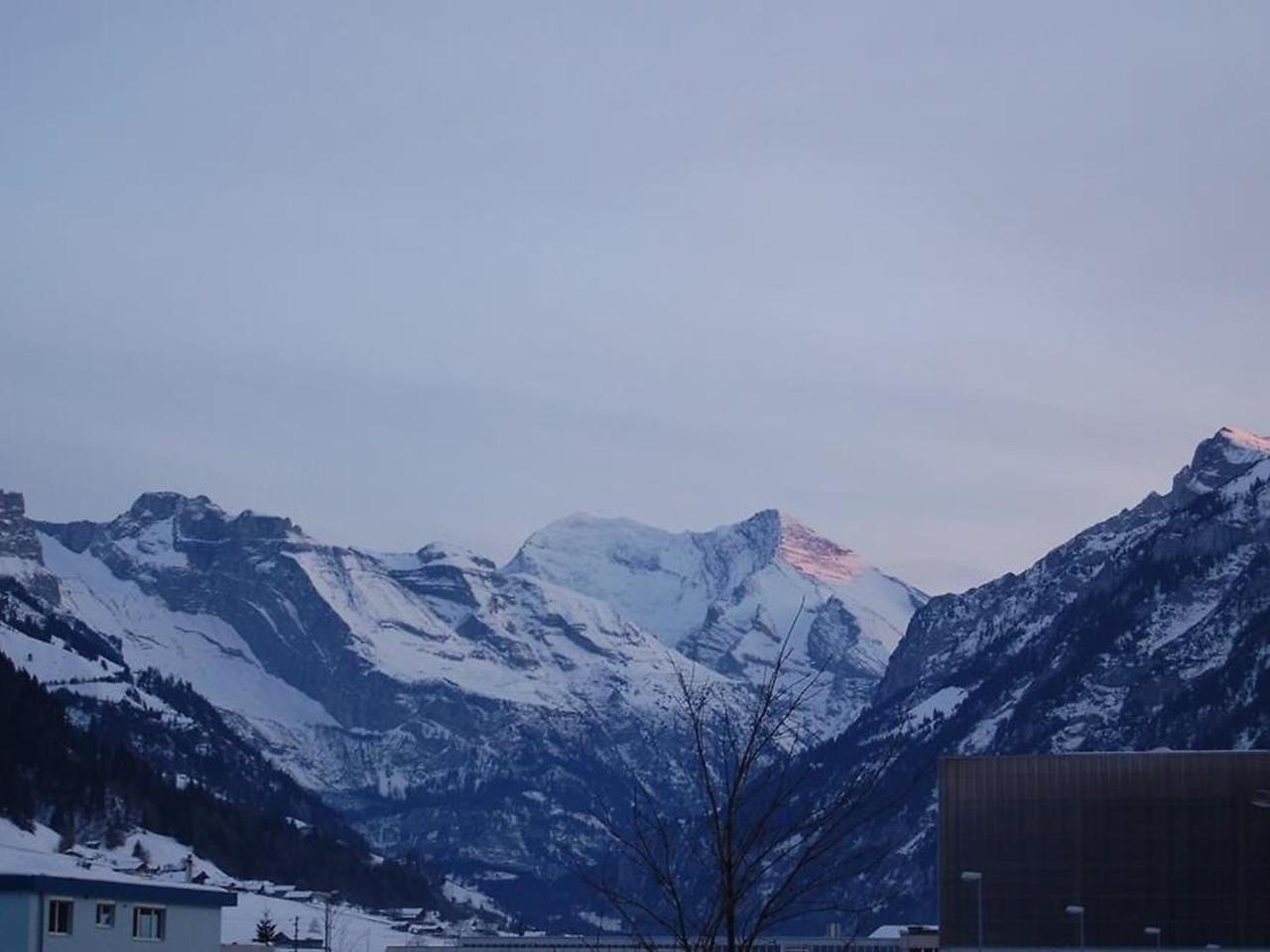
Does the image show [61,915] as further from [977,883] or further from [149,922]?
[977,883]

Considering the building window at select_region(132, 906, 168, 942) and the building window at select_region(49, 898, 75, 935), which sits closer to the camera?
the building window at select_region(49, 898, 75, 935)

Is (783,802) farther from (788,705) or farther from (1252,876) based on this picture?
(1252,876)

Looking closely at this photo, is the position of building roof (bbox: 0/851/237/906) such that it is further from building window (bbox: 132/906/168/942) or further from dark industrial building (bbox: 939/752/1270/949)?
dark industrial building (bbox: 939/752/1270/949)

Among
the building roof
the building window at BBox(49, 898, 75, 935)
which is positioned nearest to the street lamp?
the building roof

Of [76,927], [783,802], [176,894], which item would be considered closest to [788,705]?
[783,802]

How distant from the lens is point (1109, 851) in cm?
10131

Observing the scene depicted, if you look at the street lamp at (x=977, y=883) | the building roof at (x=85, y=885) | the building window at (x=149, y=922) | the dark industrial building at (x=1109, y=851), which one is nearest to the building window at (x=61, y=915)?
the building roof at (x=85, y=885)

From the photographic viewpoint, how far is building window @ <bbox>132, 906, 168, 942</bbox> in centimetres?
6109

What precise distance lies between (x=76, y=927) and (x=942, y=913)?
52018 mm

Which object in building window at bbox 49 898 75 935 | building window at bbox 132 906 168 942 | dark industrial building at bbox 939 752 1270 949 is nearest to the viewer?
building window at bbox 49 898 75 935

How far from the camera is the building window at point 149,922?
6109cm

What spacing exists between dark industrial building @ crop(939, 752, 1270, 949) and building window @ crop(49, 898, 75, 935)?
50213 mm

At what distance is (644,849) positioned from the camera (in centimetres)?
2803

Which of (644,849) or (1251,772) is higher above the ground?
(1251,772)
